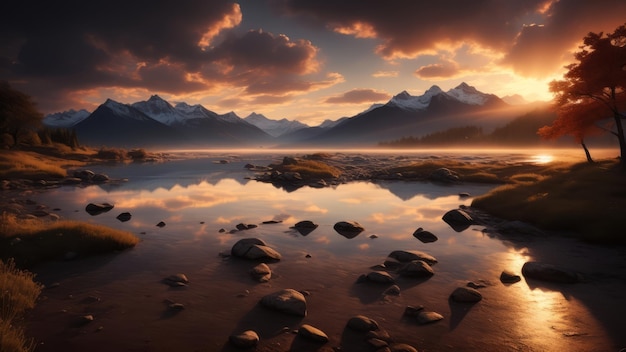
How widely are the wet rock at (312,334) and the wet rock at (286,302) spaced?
3.16ft

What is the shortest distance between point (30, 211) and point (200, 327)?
71.0 ft

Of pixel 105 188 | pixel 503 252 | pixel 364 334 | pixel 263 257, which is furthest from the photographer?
pixel 105 188

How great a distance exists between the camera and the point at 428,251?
13.8 meters

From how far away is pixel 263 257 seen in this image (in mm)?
12578

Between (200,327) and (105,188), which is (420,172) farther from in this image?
(200,327)

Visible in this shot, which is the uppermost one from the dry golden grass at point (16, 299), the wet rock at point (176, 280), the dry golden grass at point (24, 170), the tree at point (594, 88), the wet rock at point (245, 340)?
the tree at point (594, 88)

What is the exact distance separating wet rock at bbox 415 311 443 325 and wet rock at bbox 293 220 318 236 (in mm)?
9429

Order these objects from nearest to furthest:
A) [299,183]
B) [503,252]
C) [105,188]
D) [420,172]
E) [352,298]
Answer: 1. [352,298]
2. [503,252]
3. [105,188]
4. [299,183]
5. [420,172]

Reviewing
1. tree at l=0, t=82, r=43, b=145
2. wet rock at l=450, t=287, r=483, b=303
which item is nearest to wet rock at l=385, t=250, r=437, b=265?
wet rock at l=450, t=287, r=483, b=303

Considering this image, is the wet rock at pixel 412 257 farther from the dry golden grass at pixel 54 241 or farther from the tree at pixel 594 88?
the tree at pixel 594 88

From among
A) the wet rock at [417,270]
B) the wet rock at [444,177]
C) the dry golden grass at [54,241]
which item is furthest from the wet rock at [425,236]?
the wet rock at [444,177]

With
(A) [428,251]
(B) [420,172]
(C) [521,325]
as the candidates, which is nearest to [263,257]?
(A) [428,251]

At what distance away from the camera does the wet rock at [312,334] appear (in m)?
7.12

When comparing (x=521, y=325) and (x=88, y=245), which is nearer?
(x=521, y=325)
